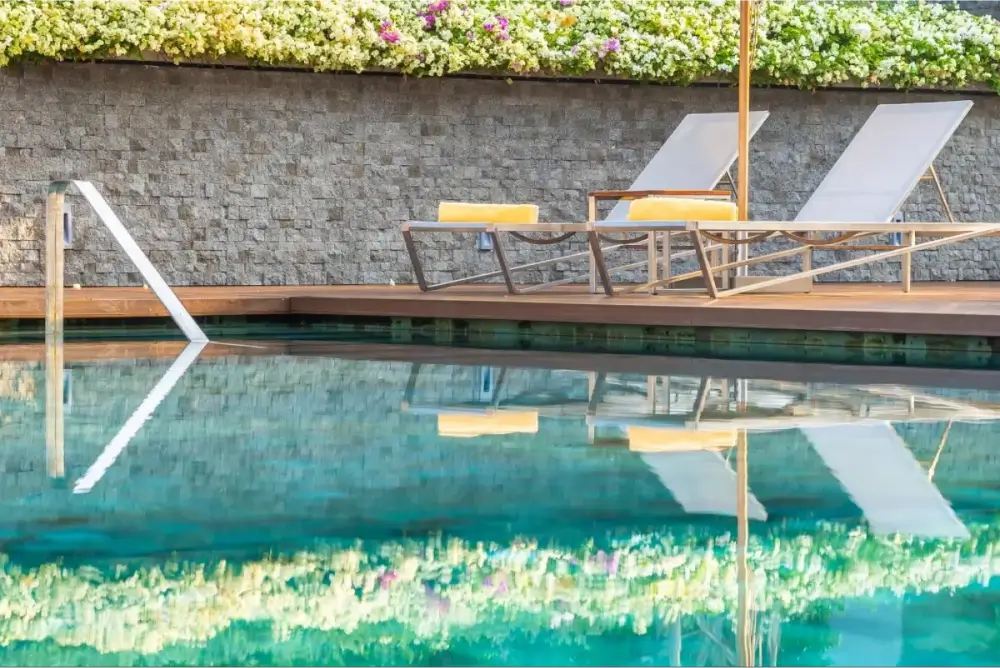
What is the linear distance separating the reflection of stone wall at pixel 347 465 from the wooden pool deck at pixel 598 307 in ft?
5.94

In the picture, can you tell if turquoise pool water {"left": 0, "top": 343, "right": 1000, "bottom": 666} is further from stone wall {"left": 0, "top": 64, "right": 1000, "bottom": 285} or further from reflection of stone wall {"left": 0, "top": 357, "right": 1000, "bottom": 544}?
stone wall {"left": 0, "top": 64, "right": 1000, "bottom": 285}

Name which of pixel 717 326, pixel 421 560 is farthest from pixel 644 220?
pixel 421 560

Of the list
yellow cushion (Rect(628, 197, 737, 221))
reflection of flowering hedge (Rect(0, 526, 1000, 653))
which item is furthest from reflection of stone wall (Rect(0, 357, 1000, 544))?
yellow cushion (Rect(628, 197, 737, 221))

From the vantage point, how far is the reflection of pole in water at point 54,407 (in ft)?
12.4

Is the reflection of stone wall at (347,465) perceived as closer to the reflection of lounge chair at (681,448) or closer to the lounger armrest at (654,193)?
the reflection of lounge chair at (681,448)

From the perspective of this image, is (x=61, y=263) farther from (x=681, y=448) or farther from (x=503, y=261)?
(x=681, y=448)

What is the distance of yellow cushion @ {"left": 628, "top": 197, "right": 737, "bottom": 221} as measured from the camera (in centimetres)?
750

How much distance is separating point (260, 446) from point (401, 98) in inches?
294

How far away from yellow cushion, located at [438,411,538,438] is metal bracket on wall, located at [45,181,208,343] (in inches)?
129

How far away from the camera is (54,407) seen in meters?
5.01

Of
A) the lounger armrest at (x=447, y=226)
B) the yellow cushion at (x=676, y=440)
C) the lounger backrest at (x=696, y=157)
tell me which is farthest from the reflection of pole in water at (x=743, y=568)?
the lounger backrest at (x=696, y=157)

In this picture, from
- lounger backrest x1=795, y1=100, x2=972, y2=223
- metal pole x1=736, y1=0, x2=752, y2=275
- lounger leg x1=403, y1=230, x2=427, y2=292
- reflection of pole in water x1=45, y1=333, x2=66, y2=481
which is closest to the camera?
reflection of pole in water x1=45, y1=333, x2=66, y2=481

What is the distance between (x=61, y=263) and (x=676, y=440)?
4395 millimetres

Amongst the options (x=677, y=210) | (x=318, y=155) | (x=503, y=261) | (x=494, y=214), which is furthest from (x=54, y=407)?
(x=318, y=155)
